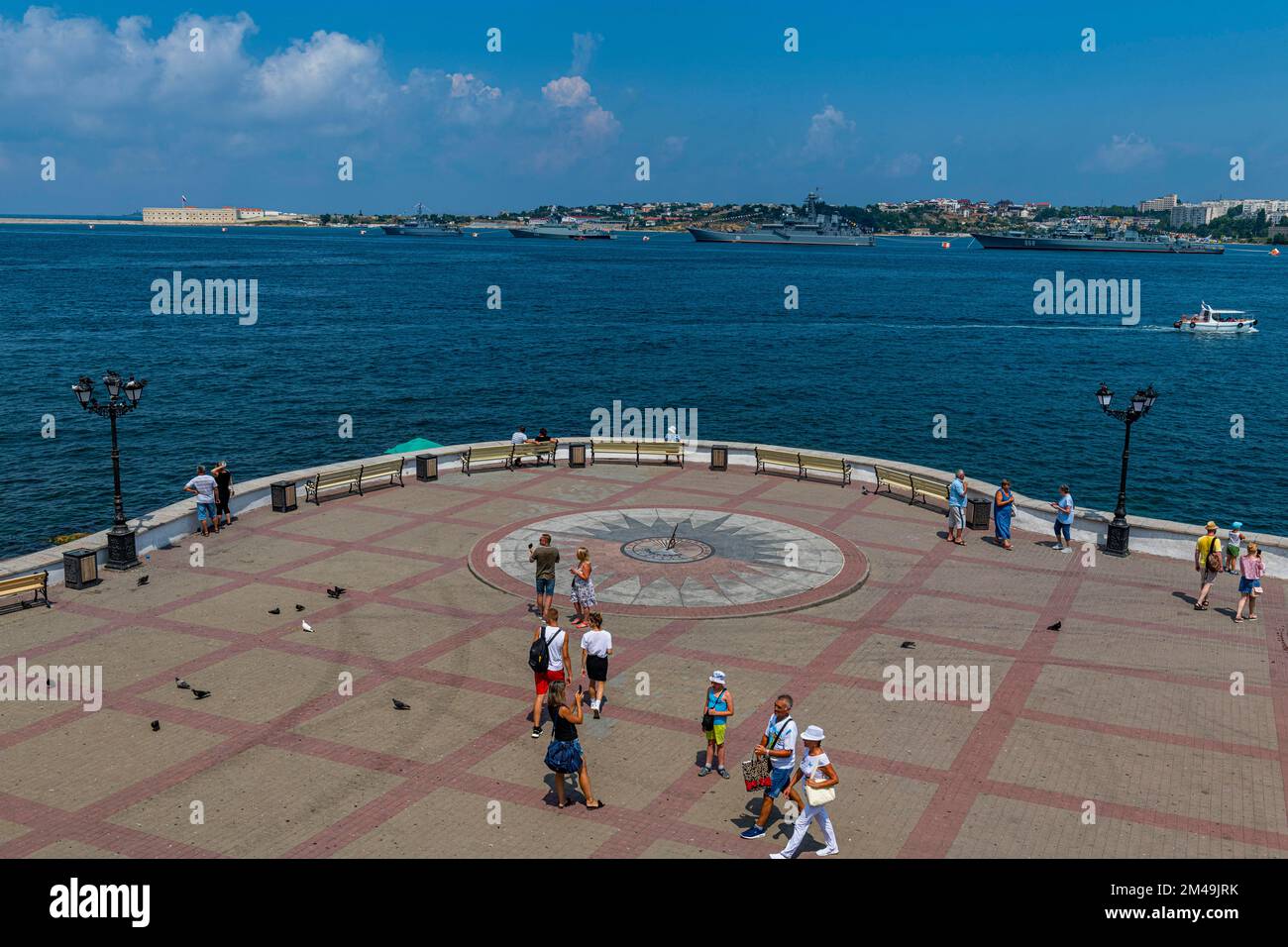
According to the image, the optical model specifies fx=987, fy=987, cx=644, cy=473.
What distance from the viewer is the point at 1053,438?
48.4 m

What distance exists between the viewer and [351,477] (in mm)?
23047

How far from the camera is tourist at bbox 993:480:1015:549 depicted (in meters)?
19.9

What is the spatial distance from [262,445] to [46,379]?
21.4m

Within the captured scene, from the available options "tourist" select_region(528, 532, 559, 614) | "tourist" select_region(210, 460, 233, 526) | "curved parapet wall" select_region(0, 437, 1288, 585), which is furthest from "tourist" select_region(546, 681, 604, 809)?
"tourist" select_region(210, 460, 233, 526)

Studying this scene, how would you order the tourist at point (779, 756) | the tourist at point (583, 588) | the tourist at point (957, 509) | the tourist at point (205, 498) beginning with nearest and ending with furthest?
the tourist at point (779, 756) < the tourist at point (583, 588) < the tourist at point (205, 498) < the tourist at point (957, 509)

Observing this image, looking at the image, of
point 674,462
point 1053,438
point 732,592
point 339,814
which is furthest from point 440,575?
point 1053,438

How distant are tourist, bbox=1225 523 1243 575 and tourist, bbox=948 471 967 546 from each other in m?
4.70

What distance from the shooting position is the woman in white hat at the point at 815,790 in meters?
9.66

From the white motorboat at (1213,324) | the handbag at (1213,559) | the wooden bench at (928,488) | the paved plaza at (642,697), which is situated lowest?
the paved plaza at (642,697)

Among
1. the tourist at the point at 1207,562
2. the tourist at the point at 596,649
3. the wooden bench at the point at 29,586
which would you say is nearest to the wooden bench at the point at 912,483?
the tourist at the point at 1207,562

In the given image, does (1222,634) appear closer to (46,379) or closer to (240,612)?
(240,612)

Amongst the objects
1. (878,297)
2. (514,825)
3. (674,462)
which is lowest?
(514,825)

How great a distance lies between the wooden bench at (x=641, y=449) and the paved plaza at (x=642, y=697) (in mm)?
4880

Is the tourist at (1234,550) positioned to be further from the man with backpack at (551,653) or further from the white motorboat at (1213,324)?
the white motorboat at (1213,324)
